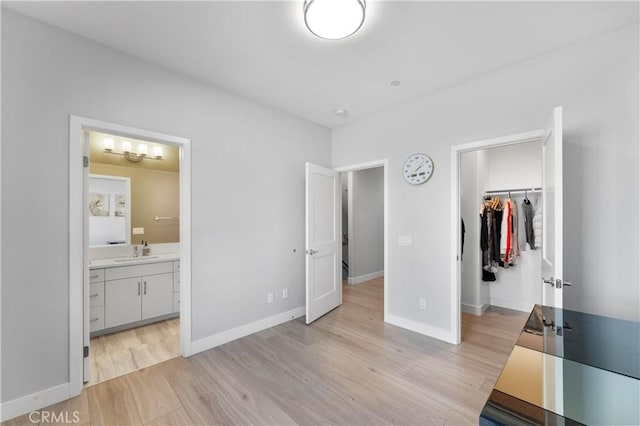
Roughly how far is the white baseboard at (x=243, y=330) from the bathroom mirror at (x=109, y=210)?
1.84m

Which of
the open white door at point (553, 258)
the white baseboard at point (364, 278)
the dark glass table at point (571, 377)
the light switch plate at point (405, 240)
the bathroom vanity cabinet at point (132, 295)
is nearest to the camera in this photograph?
the dark glass table at point (571, 377)

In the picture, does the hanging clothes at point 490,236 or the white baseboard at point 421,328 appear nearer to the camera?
the white baseboard at point 421,328

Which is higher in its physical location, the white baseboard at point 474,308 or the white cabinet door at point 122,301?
the white cabinet door at point 122,301

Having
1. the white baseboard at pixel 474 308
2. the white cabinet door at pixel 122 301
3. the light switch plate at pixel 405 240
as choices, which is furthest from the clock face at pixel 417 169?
the white cabinet door at pixel 122 301

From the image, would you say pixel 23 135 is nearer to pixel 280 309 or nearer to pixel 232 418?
pixel 232 418

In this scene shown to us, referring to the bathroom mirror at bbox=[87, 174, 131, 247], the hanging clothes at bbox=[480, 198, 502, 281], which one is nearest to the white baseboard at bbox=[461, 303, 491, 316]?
the hanging clothes at bbox=[480, 198, 502, 281]

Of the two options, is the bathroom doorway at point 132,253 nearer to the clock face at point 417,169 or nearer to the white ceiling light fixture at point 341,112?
the white ceiling light fixture at point 341,112

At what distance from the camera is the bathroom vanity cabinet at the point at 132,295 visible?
2.85 metres

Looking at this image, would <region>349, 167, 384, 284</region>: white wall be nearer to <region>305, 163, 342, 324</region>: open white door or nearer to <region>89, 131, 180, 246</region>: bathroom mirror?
<region>305, 163, 342, 324</region>: open white door

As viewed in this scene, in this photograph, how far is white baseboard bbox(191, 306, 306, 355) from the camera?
2.61 m

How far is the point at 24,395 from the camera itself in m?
1.77

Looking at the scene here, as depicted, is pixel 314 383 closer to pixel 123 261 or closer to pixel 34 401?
pixel 34 401

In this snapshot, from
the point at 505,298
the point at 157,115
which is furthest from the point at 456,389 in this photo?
the point at 157,115

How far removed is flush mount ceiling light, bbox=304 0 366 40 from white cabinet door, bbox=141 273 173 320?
318 cm
